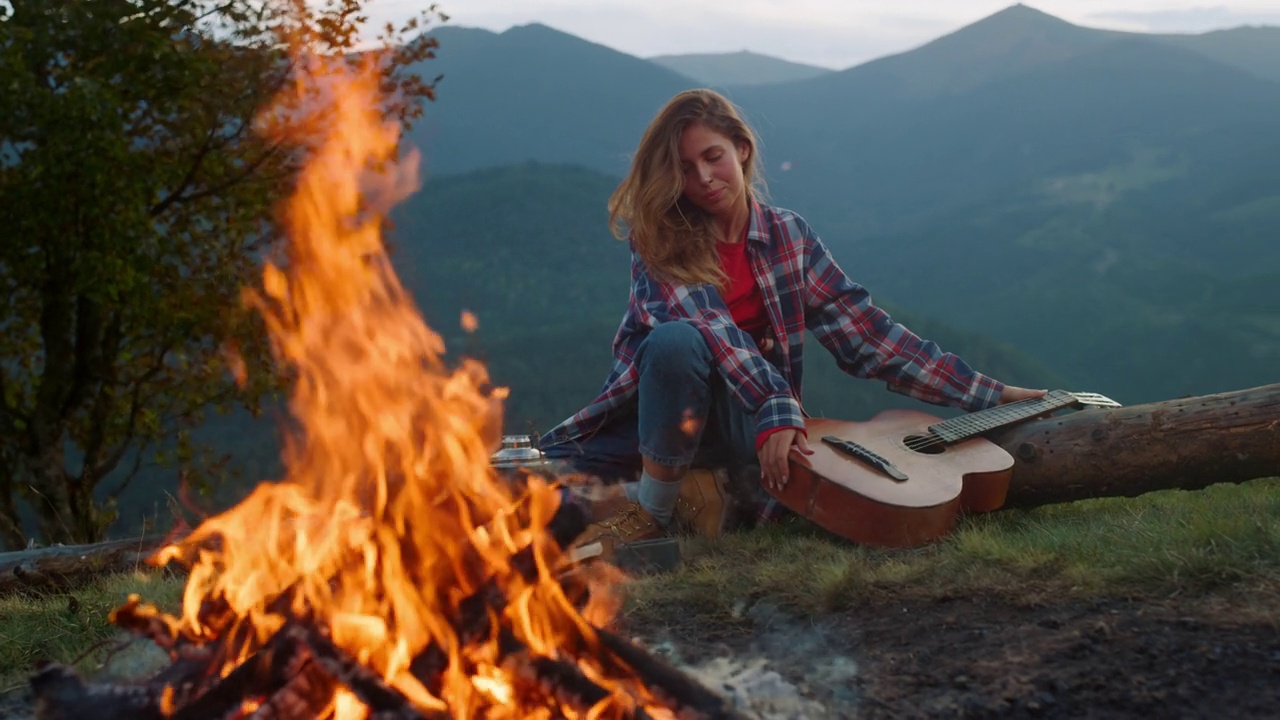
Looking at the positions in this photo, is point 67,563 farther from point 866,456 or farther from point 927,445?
point 927,445

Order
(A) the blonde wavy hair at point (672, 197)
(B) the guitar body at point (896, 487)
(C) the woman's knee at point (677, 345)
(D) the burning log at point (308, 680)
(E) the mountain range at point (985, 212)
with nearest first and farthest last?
(D) the burning log at point (308, 680)
(B) the guitar body at point (896, 487)
(C) the woman's knee at point (677, 345)
(A) the blonde wavy hair at point (672, 197)
(E) the mountain range at point (985, 212)

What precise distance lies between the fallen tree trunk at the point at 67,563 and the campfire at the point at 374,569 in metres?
1.97

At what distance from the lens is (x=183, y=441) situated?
819cm

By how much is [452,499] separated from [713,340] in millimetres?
1766

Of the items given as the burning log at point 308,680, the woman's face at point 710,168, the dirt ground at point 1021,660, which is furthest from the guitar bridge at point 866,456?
the burning log at point 308,680

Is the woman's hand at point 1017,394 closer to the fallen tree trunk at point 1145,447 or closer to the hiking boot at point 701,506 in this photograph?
the fallen tree trunk at point 1145,447

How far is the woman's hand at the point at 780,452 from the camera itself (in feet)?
12.6

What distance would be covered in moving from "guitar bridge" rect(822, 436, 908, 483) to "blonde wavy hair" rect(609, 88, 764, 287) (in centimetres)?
82

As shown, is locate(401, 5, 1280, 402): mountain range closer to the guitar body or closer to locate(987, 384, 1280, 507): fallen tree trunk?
locate(987, 384, 1280, 507): fallen tree trunk

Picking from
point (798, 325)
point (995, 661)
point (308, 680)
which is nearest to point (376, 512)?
point (308, 680)

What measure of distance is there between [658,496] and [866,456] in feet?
2.74

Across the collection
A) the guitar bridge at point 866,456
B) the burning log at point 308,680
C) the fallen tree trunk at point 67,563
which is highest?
the burning log at point 308,680

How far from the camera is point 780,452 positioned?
151 inches

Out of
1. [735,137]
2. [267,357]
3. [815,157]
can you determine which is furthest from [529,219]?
[735,137]
